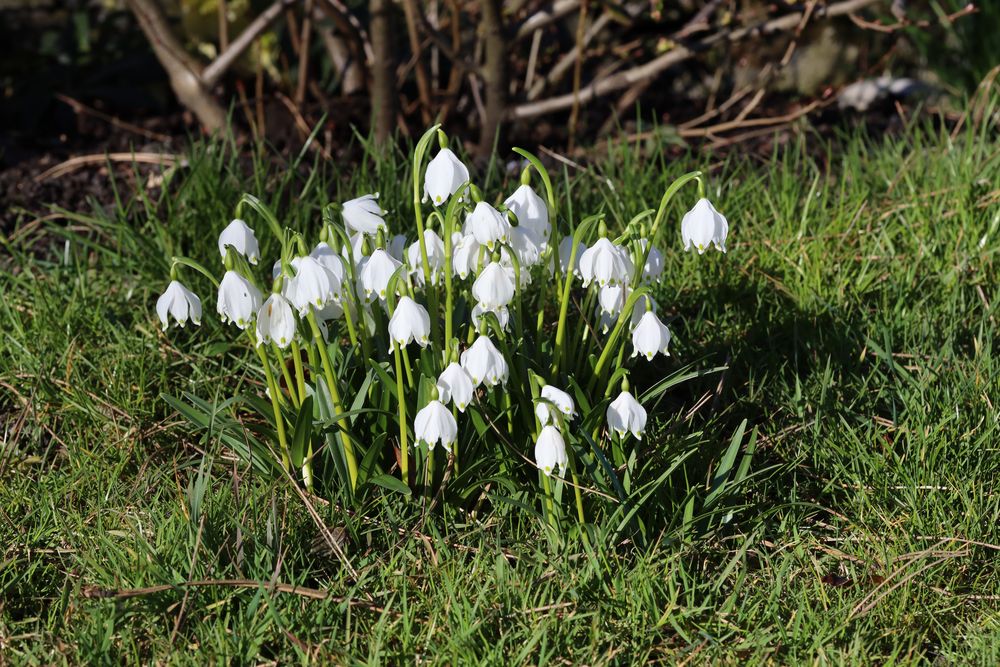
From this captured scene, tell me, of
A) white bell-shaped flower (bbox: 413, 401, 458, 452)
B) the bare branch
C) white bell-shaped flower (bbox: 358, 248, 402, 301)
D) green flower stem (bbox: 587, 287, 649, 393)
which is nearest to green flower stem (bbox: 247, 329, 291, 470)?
white bell-shaped flower (bbox: 358, 248, 402, 301)

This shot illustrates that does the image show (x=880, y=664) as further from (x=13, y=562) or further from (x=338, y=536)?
(x=13, y=562)

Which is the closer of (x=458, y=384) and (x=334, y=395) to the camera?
(x=458, y=384)

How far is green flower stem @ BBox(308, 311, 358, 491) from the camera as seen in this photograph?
1.84 m

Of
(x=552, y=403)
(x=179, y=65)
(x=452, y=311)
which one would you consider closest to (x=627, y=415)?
(x=552, y=403)

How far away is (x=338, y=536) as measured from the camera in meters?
2.01

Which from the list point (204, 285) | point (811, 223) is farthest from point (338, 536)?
point (811, 223)

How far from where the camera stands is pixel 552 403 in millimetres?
1735

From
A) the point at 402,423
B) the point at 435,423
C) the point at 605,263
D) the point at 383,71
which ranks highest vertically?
the point at 605,263

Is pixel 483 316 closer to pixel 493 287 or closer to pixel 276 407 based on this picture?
pixel 493 287

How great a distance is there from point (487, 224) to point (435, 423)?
328 millimetres

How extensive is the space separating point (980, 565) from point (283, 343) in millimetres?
1323

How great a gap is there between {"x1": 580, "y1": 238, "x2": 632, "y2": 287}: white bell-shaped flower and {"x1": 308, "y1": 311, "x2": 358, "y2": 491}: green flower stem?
467 mm

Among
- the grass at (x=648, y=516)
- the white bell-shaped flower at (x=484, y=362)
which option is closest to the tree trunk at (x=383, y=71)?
the grass at (x=648, y=516)

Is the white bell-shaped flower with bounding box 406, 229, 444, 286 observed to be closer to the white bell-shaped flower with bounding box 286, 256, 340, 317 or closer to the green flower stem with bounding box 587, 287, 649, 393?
the white bell-shaped flower with bounding box 286, 256, 340, 317
